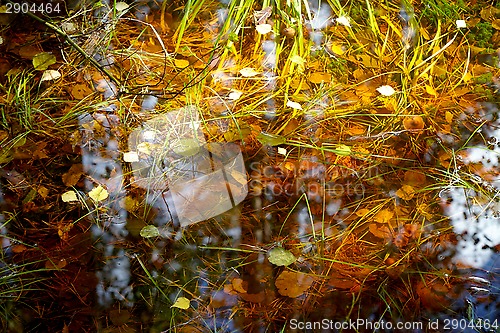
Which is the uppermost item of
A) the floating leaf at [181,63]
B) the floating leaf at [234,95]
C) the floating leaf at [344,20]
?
the floating leaf at [344,20]

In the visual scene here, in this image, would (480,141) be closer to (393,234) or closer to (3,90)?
(393,234)

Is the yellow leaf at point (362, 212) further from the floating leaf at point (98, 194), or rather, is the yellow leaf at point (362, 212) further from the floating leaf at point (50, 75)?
the floating leaf at point (50, 75)

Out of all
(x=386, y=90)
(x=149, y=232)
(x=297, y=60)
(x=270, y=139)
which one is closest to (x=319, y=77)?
(x=297, y=60)

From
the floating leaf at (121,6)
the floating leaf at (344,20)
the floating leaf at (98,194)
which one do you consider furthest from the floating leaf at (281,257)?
the floating leaf at (121,6)

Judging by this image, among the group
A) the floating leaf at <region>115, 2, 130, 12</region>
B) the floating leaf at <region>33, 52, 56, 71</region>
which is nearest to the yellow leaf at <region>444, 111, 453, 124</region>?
the floating leaf at <region>115, 2, 130, 12</region>

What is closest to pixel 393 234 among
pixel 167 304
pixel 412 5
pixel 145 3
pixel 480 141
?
pixel 480 141

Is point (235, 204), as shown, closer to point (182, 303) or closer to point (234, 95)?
point (182, 303)

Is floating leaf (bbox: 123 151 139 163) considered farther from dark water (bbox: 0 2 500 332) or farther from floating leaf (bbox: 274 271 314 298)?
floating leaf (bbox: 274 271 314 298)
